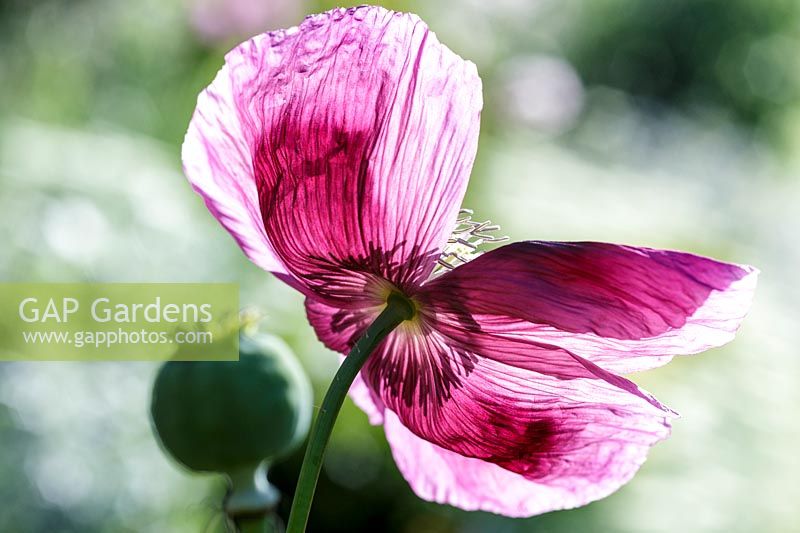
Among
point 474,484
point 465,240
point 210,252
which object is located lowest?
point 210,252

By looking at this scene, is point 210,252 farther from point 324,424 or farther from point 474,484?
point 324,424

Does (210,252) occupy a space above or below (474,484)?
below

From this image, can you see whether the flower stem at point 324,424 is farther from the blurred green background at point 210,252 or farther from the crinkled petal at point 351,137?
the blurred green background at point 210,252

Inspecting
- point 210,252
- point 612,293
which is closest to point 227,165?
point 612,293

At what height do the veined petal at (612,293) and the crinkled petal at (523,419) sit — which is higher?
the veined petal at (612,293)

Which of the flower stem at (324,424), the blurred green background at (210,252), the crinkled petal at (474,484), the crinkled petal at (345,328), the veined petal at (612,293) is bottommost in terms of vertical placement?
the blurred green background at (210,252)

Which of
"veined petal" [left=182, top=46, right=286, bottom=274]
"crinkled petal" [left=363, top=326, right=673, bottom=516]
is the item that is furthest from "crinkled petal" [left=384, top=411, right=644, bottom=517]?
"veined petal" [left=182, top=46, right=286, bottom=274]

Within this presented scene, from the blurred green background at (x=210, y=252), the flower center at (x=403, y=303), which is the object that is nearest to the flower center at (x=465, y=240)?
the flower center at (x=403, y=303)

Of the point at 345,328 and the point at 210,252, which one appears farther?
the point at 210,252
